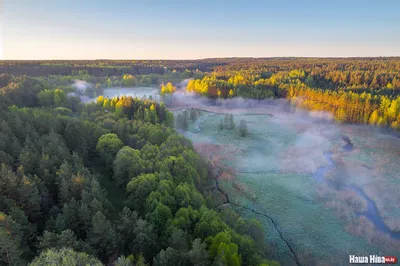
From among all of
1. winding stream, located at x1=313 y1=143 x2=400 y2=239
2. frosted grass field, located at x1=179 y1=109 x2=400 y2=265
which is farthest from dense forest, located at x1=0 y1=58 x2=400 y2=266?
winding stream, located at x1=313 y1=143 x2=400 y2=239

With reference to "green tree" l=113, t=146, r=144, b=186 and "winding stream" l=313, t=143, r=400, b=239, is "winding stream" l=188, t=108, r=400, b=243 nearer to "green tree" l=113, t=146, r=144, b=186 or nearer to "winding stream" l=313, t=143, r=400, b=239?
"winding stream" l=313, t=143, r=400, b=239

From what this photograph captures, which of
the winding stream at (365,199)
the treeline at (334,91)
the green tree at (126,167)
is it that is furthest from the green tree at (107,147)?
the treeline at (334,91)

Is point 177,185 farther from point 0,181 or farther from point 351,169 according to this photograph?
point 351,169

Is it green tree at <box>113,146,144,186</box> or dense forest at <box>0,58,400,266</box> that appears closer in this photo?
dense forest at <box>0,58,400,266</box>

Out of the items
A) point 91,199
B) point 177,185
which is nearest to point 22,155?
point 91,199

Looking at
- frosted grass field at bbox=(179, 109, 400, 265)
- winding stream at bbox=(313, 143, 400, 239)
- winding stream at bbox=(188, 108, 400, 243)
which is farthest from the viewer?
winding stream at bbox=(188, 108, 400, 243)

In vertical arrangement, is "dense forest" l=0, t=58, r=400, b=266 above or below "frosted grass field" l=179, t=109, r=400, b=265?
above

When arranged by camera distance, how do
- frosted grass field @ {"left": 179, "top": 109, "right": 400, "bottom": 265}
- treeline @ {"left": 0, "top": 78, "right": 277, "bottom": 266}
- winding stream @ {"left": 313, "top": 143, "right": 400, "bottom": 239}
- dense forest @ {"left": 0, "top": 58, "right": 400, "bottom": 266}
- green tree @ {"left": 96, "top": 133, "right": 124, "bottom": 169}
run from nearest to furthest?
treeline @ {"left": 0, "top": 78, "right": 277, "bottom": 266} < dense forest @ {"left": 0, "top": 58, "right": 400, "bottom": 266} < frosted grass field @ {"left": 179, "top": 109, "right": 400, "bottom": 265} < winding stream @ {"left": 313, "top": 143, "right": 400, "bottom": 239} < green tree @ {"left": 96, "top": 133, "right": 124, "bottom": 169}
